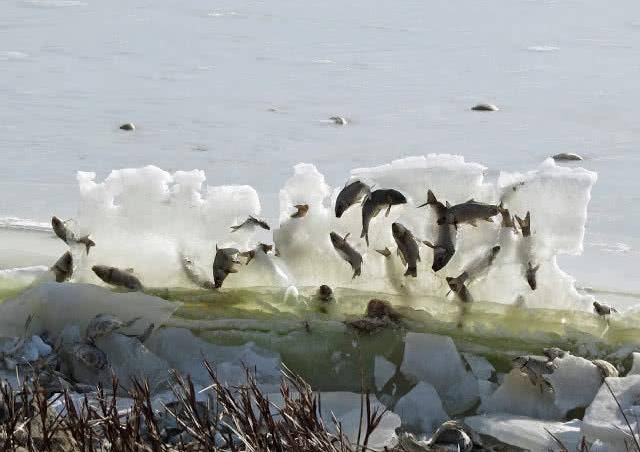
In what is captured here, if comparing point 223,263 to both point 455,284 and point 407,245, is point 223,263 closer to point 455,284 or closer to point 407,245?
point 407,245

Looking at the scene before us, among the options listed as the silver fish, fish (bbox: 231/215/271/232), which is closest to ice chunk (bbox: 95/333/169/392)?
the silver fish

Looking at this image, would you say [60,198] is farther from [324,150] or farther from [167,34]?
[167,34]

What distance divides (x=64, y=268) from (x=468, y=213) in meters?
1.25

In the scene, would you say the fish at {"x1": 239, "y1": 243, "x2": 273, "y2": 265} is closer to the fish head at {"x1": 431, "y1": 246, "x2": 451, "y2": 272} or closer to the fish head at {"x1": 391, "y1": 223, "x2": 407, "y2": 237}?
the fish head at {"x1": 391, "y1": 223, "x2": 407, "y2": 237}

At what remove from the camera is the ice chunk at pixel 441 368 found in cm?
333

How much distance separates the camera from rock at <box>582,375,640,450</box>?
2918mm

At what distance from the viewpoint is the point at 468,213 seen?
3619mm

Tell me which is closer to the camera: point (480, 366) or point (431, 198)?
point (480, 366)

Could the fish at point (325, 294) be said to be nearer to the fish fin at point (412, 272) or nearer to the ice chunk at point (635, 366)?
the fish fin at point (412, 272)

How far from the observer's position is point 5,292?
156 inches

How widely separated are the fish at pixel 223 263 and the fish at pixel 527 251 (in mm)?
846

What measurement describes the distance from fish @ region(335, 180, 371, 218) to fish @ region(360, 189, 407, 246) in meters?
0.03

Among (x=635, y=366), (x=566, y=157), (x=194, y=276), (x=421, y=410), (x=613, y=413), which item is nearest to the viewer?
(x=613, y=413)

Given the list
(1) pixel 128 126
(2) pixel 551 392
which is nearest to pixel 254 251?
(2) pixel 551 392
